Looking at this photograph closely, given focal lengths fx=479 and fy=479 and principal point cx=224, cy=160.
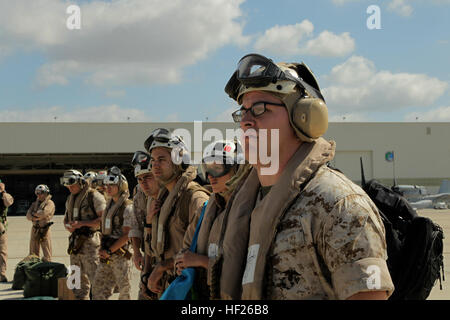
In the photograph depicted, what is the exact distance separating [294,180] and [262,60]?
2.02 ft

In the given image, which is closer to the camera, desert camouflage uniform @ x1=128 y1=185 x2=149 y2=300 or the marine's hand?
the marine's hand

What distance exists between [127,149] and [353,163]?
21.9 metres

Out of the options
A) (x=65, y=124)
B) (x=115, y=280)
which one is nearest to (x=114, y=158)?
(x=65, y=124)

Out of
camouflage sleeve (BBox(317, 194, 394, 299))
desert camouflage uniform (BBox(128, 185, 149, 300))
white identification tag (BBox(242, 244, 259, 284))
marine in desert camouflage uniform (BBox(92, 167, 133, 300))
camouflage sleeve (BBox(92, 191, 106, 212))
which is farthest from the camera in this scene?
camouflage sleeve (BBox(92, 191, 106, 212))

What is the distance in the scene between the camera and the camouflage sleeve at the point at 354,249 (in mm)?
1739

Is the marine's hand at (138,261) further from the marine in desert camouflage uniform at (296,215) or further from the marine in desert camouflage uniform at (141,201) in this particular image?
the marine in desert camouflage uniform at (296,215)

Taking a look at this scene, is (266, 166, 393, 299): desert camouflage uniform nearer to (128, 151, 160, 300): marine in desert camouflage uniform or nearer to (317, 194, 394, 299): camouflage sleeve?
(317, 194, 394, 299): camouflage sleeve

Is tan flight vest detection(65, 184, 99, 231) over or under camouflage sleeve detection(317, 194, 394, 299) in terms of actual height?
over

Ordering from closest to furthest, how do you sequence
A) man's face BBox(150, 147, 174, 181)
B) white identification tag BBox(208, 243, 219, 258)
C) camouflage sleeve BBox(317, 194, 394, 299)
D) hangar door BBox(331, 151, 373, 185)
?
camouflage sleeve BBox(317, 194, 394, 299) < white identification tag BBox(208, 243, 219, 258) < man's face BBox(150, 147, 174, 181) < hangar door BBox(331, 151, 373, 185)

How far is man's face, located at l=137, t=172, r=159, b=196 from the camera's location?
6039 mm

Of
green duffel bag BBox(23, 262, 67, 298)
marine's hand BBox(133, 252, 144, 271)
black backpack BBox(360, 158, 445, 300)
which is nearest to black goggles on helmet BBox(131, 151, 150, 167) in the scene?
marine's hand BBox(133, 252, 144, 271)

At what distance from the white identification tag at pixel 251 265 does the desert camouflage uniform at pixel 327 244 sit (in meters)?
0.07

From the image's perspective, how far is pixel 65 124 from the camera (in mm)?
44094

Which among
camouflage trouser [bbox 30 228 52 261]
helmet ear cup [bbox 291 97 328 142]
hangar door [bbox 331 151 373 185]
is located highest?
hangar door [bbox 331 151 373 185]
